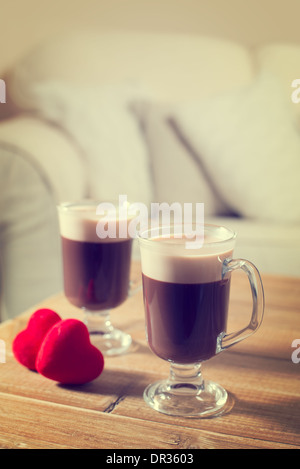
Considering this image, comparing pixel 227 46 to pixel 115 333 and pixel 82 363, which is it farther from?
pixel 82 363

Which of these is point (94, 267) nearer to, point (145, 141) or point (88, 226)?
point (88, 226)

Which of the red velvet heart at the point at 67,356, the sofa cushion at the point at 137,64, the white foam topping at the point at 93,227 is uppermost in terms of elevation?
the sofa cushion at the point at 137,64

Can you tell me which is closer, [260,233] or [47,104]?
[260,233]

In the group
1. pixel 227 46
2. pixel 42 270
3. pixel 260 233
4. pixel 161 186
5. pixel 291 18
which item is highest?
pixel 291 18

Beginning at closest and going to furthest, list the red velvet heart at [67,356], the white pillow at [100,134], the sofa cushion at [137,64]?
the red velvet heart at [67,356], the white pillow at [100,134], the sofa cushion at [137,64]

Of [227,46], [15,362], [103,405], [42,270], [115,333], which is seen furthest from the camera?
[227,46]

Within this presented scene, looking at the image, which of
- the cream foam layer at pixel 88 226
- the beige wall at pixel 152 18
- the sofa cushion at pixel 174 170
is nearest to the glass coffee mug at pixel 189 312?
the cream foam layer at pixel 88 226

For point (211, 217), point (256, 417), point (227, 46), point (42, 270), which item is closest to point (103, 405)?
point (256, 417)

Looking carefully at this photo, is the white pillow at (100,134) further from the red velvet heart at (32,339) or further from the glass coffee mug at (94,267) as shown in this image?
the red velvet heart at (32,339)
